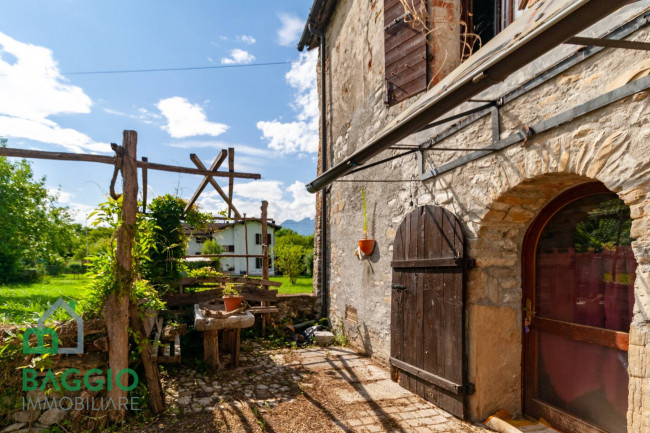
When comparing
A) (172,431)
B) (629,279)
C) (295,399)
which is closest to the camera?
(629,279)

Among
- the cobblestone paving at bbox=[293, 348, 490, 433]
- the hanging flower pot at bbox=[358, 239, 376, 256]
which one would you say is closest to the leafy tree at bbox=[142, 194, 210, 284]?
the cobblestone paving at bbox=[293, 348, 490, 433]

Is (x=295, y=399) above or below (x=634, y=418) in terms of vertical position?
below

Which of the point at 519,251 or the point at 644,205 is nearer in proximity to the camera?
the point at 644,205

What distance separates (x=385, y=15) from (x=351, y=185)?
2586 millimetres

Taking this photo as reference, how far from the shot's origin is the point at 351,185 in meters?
6.21

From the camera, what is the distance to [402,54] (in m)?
4.61

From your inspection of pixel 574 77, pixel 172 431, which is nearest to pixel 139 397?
pixel 172 431

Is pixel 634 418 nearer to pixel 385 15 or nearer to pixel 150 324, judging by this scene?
pixel 150 324

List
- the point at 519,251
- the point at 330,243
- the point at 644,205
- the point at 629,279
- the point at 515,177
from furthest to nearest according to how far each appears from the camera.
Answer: the point at 330,243 < the point at 519,251 < the point at 515,177 < the point at 629,279 < the point at 644,205

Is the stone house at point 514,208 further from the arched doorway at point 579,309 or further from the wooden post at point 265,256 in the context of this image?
the wooden post at point 265,256

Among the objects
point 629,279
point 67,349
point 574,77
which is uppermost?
point 574,77

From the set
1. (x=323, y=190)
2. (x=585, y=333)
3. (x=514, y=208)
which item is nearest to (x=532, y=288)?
(x=585, y=333)

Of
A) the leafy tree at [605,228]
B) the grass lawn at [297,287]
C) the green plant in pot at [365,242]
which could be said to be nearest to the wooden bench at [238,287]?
the green plant in pot at [365,242]

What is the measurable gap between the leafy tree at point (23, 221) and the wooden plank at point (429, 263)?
43.6ft
